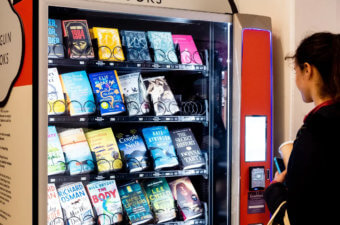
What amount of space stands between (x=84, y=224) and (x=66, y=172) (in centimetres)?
31

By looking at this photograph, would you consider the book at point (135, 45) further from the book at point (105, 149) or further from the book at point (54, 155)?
the book at point (54, 155)

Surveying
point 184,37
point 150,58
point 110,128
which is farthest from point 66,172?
point 184,37

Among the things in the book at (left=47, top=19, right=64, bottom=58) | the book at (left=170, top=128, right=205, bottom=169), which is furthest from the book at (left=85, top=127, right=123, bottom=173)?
the book at (left=47, top=19, right=64, bottom=58)

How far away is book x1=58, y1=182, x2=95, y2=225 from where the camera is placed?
7.74 ft

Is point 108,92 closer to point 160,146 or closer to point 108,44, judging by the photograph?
point 108,44

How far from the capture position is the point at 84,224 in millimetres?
2363

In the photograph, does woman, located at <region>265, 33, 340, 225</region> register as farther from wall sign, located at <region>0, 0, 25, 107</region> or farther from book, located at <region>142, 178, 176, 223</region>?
wall sign, located at <region>0, 0, 25, 107</region>

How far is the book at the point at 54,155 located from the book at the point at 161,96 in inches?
23.5

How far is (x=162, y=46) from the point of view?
102 inches

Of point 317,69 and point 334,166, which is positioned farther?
point 317,69

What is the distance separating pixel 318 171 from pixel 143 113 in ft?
4.08

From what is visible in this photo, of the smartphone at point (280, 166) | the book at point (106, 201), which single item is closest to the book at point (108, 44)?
the book at point (106, 201)

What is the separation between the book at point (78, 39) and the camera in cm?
235

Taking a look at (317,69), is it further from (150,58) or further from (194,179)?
(194,179)
